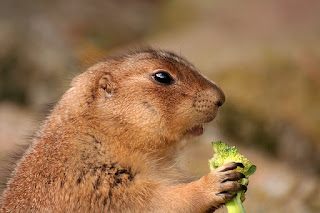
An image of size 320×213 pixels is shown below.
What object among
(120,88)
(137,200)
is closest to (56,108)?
(120,88)

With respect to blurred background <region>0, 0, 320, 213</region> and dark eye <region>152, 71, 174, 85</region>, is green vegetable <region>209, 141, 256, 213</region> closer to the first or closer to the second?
dark eye <region>152, 71, 174, 85</region>

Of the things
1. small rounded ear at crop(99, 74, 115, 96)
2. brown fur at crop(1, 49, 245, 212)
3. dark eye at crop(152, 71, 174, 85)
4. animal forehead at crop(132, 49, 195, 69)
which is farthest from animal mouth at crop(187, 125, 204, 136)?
small rounded ear at crop(99, 74, 115, 96)

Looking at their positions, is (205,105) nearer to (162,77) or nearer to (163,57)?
(162,77)

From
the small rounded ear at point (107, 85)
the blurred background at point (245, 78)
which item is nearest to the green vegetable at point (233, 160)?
the blurred background at point (245, 78)

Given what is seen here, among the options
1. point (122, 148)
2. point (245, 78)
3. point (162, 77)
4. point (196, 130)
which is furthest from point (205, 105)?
point (245, 78)

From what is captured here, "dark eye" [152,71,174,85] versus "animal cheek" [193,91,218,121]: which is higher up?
"dark eye" [152,71,174,85]

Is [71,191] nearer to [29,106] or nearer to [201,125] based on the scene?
[201,125]
